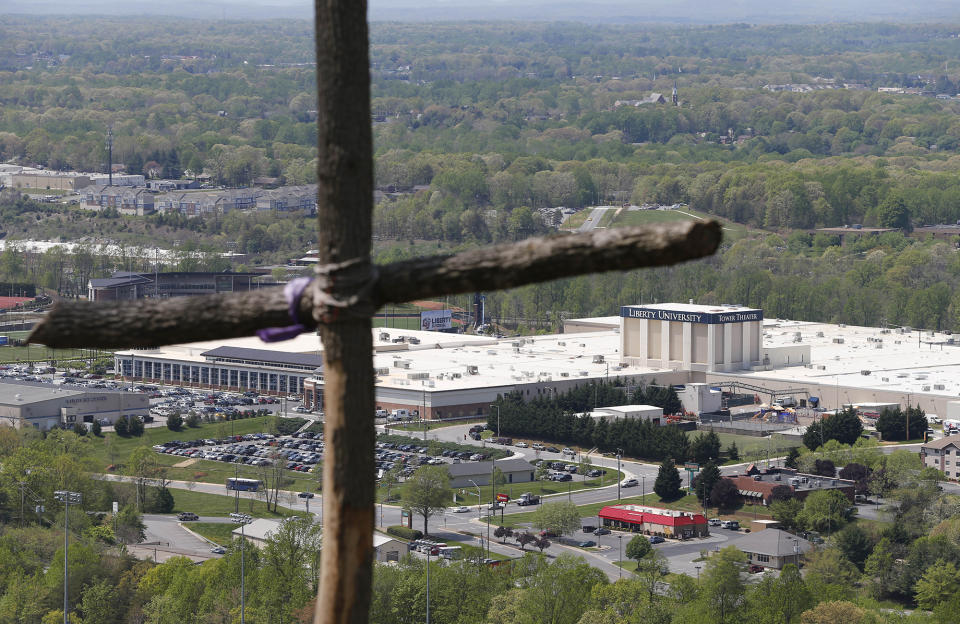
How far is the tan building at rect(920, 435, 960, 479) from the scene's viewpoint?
36375 mm

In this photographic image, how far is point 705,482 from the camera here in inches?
1315

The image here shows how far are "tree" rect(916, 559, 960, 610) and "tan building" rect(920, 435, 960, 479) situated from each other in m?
9.99

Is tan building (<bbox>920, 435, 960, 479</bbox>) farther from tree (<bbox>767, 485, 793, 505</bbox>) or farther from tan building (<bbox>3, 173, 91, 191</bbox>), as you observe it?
tan building (<bbox>3, 173, 91, 191</bbox>)

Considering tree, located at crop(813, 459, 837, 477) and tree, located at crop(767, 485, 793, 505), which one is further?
tree, located at crop(813, 459, 837, 477)

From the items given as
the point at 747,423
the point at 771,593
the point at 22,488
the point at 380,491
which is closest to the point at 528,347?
the point at 747,423

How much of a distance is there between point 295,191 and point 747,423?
63.4m

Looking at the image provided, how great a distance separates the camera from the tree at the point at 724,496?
108 feet

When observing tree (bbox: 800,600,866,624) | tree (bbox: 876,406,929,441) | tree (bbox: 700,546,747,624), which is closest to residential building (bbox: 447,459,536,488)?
tree (bbox: 876,406,929,441)

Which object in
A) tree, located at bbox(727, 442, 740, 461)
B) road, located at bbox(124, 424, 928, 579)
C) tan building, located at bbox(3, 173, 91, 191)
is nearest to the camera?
road, located at bbox(124, 424, 928, 579)

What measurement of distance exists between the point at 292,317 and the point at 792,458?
3397cm

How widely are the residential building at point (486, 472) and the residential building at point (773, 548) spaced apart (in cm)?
708

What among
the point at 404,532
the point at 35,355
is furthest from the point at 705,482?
the point at 35,355

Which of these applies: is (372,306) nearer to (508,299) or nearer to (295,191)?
(508,299)

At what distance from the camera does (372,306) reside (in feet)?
12.1
